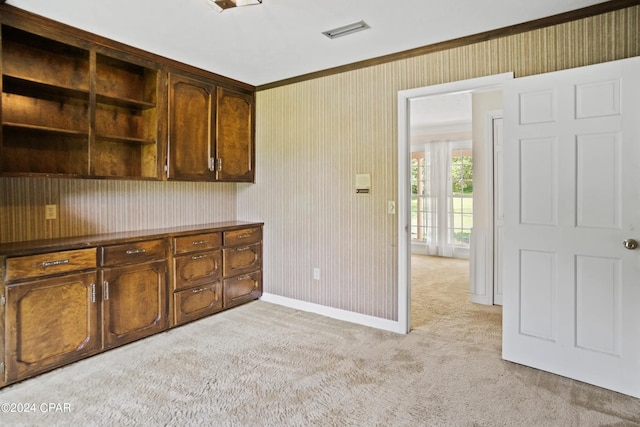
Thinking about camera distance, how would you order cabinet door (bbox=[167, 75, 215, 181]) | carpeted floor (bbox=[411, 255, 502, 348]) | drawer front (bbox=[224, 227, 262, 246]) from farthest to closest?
1. drawer front (bbox=[224, 227, 262, 246])
2. cabinet door (bbox=[167, 75, 215, 181])
3. carpeted floor (bbox=[411, 255, 502, 348])

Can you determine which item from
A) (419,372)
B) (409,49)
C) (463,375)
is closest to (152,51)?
(409,49)

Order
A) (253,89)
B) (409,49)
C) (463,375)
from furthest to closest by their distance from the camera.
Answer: (253,89), (409,49), (463,375)

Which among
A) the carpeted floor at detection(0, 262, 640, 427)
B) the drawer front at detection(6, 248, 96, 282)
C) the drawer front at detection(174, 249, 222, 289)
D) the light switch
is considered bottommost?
the carpeted floor at detection(0, 262, 640, 427)

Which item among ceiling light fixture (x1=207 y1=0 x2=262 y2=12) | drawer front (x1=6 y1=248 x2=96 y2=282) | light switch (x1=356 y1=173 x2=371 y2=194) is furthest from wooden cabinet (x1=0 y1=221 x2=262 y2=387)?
ceiling light fixture (x1=207 y1=0 x2=262 y2=12)

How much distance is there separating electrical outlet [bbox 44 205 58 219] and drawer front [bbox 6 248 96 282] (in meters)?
0.57

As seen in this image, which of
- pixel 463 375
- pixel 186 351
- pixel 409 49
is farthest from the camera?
pixel 409 49

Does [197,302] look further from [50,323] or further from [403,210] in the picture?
[403,210]

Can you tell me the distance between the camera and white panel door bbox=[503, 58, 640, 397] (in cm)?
225

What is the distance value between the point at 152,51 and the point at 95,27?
52 cm

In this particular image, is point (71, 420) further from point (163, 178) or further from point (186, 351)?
point (163, 178)

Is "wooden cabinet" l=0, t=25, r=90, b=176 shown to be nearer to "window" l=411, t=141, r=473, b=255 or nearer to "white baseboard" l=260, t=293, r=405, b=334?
"white baseboard" l=260, t=293, r=405, b=334

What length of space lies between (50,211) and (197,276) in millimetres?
1320

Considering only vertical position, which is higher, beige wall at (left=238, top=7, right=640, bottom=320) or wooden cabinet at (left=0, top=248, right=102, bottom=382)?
beige wall at (left=238, top=7, right=640, bottom=320)

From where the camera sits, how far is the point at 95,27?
2727 millimetres
